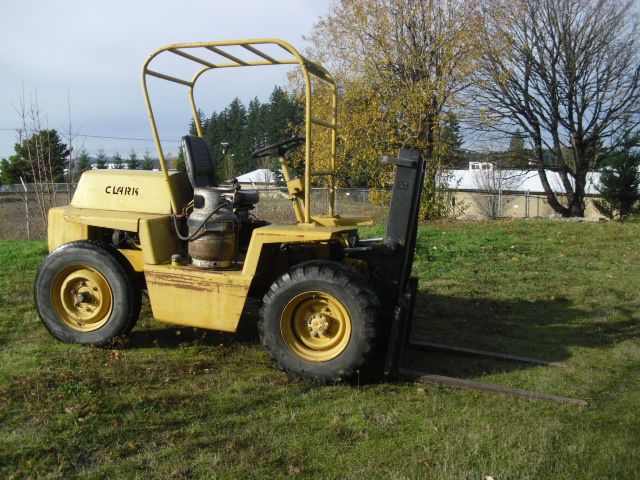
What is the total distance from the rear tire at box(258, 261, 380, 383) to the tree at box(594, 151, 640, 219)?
2293cm

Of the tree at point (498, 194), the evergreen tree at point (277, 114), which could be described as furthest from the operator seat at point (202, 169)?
the evergreen tree at point (277, 114)

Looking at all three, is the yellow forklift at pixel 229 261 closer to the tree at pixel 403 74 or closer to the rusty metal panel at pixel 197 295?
the rusty metal panel at pixel 197 295

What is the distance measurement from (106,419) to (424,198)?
1710cm

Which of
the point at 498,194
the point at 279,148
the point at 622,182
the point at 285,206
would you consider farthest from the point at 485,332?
the point at 498,194

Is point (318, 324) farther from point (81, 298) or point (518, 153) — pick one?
point (518, 153)

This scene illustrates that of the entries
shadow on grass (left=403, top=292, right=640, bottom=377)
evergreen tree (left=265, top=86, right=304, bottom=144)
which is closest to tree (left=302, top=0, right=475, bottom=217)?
shadow on grass (left=403, top=292, right=640, bottom=377)

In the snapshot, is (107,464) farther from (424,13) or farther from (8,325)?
(424,13)

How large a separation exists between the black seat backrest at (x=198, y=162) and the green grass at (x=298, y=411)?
1.57 metres

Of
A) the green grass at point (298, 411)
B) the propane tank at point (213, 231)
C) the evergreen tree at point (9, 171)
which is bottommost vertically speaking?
the green grass at point (298, 411)

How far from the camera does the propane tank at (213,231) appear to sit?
5.86m

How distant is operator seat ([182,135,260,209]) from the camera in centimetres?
618

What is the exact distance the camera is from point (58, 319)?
20.2 ft

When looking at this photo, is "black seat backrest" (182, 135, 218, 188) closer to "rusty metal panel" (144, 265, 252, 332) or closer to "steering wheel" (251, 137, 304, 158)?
"steering wheel" (251, 137, 304, 158)

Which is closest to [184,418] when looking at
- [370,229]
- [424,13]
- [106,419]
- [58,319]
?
[106,419]
